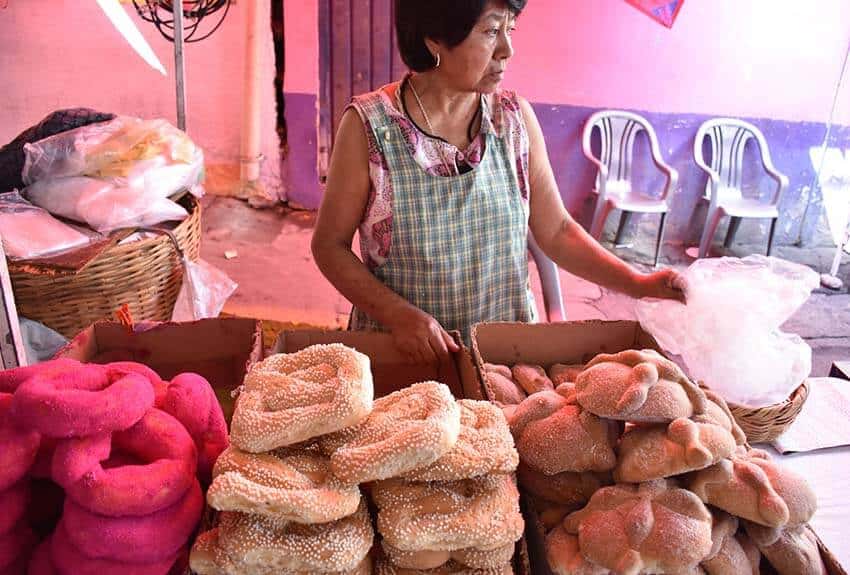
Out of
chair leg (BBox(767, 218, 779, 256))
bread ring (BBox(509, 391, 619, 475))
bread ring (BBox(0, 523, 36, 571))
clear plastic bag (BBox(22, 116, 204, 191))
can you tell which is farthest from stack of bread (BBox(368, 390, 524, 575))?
chair leg (BBox(767, 218, 779, 256))

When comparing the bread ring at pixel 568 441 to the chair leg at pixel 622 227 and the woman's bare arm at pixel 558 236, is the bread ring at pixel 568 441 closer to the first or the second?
the woman's bare arm at pixel 558 236

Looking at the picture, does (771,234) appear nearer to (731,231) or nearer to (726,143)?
(731,231)

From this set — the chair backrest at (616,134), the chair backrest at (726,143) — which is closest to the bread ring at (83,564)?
the chair backrest at (616,134)

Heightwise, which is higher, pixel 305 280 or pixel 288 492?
pixel 288 492

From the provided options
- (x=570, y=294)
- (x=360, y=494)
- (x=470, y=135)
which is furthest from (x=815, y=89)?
(x=360, y=494)

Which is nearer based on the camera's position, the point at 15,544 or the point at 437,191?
the point at 15,544

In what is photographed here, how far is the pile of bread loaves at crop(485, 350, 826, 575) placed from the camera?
941mm

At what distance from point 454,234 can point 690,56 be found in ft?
14.0

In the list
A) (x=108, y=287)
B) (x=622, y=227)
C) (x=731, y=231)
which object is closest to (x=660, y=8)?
(x=622, y=227)

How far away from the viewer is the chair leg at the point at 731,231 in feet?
18.2

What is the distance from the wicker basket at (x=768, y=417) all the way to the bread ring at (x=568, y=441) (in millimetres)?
542

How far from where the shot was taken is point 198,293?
230cm

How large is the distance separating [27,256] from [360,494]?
1505mm

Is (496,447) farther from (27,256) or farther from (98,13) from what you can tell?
(98,13)
